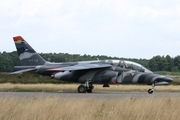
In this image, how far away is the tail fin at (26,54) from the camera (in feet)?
88.3

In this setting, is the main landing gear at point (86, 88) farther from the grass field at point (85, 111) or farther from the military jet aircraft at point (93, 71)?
the grass field at point (85, 111)

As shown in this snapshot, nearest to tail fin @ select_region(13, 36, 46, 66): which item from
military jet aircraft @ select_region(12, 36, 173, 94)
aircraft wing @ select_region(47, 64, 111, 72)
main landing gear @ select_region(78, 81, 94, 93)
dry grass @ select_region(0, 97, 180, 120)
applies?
military jet aircraft @ select_region(12, 36, 173, 94)

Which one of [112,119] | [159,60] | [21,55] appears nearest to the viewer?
[112,119]

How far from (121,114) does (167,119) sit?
1241 mm

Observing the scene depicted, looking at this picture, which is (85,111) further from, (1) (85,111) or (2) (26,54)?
(2) (26,54)

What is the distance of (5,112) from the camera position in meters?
10.4

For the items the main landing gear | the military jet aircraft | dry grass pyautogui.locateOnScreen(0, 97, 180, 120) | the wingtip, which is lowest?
the main landing gear

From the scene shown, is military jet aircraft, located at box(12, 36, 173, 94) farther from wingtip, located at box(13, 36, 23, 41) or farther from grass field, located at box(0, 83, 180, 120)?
grass field, located at box(0, 83, 180, 120)

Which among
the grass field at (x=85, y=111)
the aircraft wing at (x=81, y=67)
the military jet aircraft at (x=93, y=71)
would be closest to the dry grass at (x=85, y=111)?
the grass field at (x=85, y=111)

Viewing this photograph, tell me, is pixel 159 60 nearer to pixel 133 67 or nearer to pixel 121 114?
pixel 133 67

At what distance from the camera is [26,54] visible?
2717 centimetres

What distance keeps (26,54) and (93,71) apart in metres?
4.96

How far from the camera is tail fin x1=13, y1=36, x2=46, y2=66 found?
26.9 metres

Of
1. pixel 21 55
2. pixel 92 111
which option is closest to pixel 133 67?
pixel 21 55
